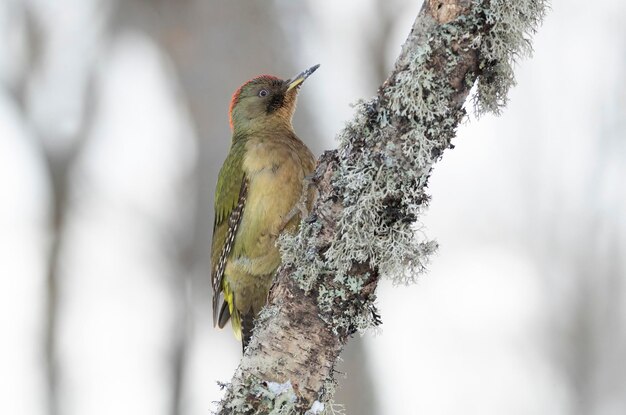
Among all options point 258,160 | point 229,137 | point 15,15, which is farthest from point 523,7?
point 15,15

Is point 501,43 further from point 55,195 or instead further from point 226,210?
point 55,195

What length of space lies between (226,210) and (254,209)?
36 cm

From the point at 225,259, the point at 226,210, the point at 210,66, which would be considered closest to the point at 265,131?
the point at 226,210

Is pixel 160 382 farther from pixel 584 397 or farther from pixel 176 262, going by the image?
pixel 584 397

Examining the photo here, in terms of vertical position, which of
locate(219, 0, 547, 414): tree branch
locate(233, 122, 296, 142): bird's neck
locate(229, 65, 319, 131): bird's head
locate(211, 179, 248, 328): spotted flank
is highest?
locate(229, 65, 319, 131): bird's head

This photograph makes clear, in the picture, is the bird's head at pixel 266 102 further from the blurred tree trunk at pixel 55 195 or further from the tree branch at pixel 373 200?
the tree branch at pixel 373 200

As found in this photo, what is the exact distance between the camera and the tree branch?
2371 millimetres

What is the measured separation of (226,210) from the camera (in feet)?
16.9

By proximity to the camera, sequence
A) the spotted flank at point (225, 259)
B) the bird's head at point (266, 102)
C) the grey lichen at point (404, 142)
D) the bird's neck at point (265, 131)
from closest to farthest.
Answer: the grey lichen at point (404, 142) → the spotted flank at point (225, 259) → the bird's neck at point (265, 131) → the bird's head at point (266, 102)

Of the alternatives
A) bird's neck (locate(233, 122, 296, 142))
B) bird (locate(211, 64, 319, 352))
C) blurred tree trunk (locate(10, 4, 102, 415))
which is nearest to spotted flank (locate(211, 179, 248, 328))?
bird (locate(211, 64, 319, 352))

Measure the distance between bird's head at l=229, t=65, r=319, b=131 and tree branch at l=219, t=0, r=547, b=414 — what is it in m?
2.81

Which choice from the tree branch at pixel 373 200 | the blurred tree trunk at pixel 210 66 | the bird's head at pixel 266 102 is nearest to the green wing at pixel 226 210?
the bird's head at pixel 266 102

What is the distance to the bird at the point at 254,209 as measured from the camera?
4.77 metres

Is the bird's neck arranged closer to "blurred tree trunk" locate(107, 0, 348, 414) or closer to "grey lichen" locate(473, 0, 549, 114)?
"blurred tree trunk" locate(107, 0, 348, 414)
